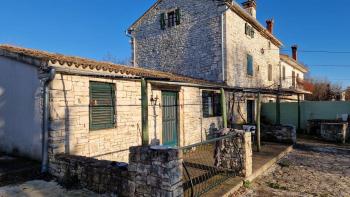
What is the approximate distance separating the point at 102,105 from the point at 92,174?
7.43ft

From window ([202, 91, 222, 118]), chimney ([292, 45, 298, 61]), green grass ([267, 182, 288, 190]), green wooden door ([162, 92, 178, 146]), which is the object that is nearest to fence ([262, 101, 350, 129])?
window ([202, 91, 222, 118])

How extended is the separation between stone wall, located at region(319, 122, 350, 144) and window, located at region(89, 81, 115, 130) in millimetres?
10356

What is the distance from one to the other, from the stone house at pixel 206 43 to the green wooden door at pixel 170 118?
3.77 metres

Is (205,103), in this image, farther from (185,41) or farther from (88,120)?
(88,120)

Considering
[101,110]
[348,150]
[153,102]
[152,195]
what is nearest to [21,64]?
[101,110]

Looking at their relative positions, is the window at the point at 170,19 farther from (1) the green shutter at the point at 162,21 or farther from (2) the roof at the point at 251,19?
(2) the roof at the point at 251,19

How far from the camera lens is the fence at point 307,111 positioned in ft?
46.4

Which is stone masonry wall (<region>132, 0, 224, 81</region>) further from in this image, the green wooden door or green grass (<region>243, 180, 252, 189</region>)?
green grass (<region>243, 180, 252, 189</region>)

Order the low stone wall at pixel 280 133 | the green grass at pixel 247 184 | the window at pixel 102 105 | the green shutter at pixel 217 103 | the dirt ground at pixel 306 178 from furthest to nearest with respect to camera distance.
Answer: the green shutter at pixel 217 103 → the low stone wall at pixel 280 133 → the window at pixel 102 105 → the green grass at pixel 247 184 → the dirt ground at pixel 306 178

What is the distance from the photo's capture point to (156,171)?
150 inches

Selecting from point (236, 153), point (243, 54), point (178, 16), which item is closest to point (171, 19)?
point (178, 16)

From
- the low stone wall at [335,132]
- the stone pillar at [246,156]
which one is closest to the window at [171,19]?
the low stone wall at [335,132]

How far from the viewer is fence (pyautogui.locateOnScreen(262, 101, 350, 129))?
14.2m

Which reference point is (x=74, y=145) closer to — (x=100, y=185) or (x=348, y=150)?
(x=100, y=185)
